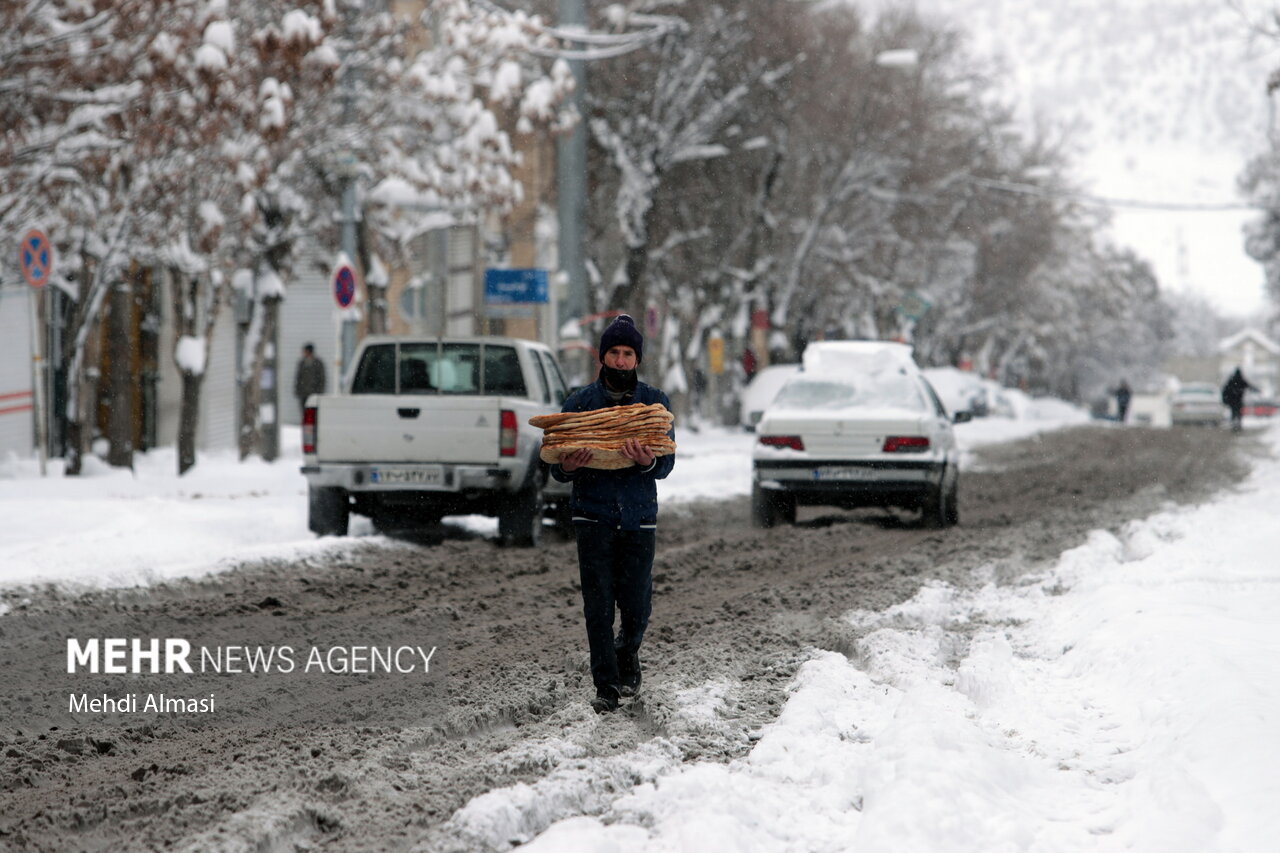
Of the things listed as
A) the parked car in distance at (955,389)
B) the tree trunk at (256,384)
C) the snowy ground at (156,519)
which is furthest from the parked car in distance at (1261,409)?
the tree trunk at (256,384)

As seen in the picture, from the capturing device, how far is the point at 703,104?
1323 inches

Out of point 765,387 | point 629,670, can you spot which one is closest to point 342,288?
point 629,670

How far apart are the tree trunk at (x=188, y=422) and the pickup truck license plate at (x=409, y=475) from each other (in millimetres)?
9418

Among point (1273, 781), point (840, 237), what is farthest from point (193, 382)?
point (840, 237)

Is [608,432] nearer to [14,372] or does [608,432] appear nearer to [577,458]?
[577,458]

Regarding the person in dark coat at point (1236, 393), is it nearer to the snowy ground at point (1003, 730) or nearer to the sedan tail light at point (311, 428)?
the snowy ground at point (1003, 730)

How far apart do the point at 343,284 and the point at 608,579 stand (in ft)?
A: 46.0

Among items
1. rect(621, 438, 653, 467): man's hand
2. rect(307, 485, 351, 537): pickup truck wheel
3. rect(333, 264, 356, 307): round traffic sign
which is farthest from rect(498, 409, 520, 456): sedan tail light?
rect(333, 264, 356, 307): round traffic sign

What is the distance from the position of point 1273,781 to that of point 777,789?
61.6 inches

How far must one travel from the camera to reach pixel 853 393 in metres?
15.9

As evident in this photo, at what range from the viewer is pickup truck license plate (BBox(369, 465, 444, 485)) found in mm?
13289

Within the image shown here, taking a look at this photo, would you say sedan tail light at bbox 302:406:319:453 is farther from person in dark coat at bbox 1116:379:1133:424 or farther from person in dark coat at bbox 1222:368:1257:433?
person in dark coat at bbox 1116:379:1133:424

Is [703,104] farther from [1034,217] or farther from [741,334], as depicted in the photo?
[1034,217]

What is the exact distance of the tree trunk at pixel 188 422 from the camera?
22.2 metres
